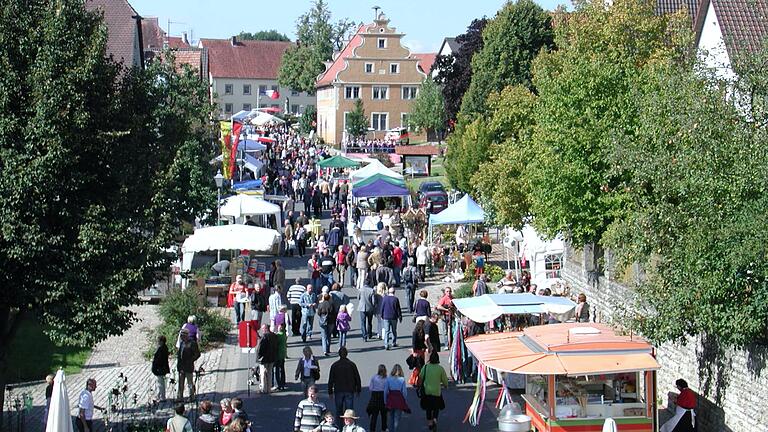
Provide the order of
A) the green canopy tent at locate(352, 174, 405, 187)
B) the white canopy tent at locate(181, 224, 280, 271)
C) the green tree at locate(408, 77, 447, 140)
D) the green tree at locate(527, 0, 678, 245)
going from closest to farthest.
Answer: the green tree at locate(527, 0, 678, 245), the white canopy tent at locate(181, 224, 280, 271), the green canopy tent at locate(352, 174, 405, 187), the green tree at locate(408, 77, 447, 140)

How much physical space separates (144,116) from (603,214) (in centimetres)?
1098

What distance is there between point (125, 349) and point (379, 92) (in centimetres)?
7151

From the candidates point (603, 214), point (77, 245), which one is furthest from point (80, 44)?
point (603, 214)

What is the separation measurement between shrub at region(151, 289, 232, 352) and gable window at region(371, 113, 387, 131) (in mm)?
70866

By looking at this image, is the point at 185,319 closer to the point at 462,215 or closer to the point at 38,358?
the point at 38,358

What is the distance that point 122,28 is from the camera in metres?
48.2

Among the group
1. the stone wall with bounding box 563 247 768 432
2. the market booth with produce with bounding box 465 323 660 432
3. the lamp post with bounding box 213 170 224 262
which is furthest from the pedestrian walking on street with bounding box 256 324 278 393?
the lamp post with bounding box 213 170 224 262

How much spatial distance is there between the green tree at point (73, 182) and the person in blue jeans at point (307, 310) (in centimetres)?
782

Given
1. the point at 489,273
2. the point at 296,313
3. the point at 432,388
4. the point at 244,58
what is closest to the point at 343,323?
the point at 296,313

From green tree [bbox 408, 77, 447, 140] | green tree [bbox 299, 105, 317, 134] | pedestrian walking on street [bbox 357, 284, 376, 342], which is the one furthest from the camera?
green tree [bbox 299, 105, 317, 134]

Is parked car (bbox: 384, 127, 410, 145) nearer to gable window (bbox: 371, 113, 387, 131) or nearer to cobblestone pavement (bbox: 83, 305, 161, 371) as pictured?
gable window (bbox: 371, 113, 387, 131)

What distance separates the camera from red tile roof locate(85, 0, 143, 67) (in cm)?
4681

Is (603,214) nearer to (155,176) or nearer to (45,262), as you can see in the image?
(155,176)

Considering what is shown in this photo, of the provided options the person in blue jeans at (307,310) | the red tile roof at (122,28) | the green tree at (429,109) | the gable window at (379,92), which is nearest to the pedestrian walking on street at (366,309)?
the person in blue jeans at (307,310)
